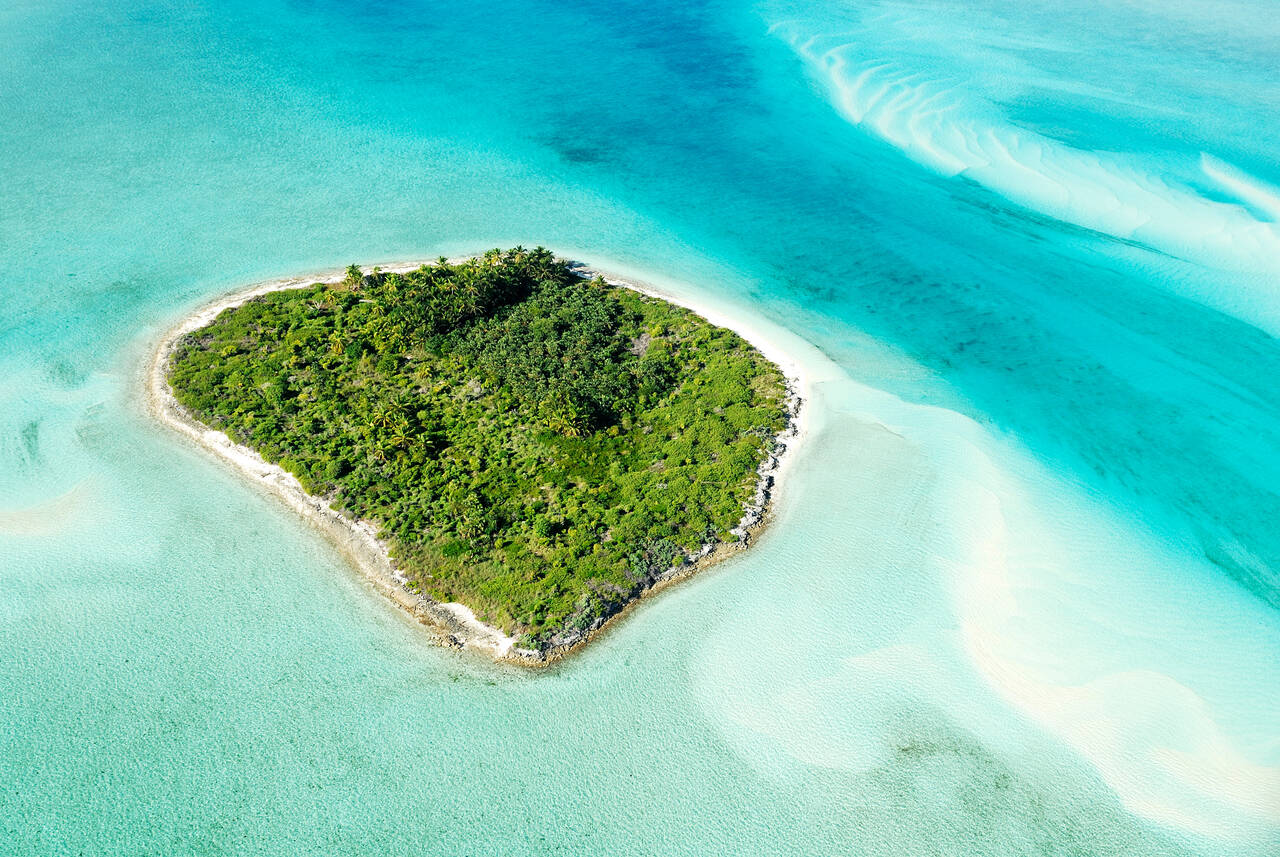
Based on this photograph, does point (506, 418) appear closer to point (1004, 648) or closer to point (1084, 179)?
point (1004, 648)

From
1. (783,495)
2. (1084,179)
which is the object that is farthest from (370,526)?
(1084,179)

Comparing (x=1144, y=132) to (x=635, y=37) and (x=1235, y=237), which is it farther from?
(x=635, y=37)

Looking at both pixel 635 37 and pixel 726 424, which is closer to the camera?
pixel 726 424

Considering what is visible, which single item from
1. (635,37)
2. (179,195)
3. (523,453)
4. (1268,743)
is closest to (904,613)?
(1268,743)

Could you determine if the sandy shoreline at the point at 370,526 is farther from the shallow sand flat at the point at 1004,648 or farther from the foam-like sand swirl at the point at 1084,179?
the foam-like sand swirl at the point at 1084,179

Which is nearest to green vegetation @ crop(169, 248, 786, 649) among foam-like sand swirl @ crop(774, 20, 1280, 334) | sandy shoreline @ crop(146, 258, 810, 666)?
sandy shoreline @ crop(146, 258, 810, 666)

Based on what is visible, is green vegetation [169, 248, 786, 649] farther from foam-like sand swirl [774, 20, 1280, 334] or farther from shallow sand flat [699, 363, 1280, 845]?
foam-like sand swirl [774, 20, 1280, 334]
